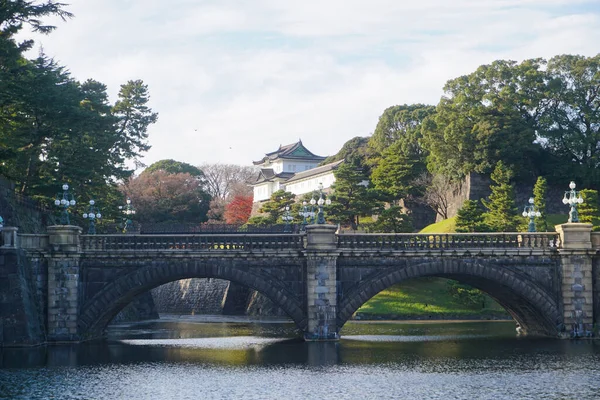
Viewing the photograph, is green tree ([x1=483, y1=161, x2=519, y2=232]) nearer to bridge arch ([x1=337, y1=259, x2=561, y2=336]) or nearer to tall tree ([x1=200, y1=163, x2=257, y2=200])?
bridge arch ([x1=337, y1=259, x2=561, y2=336])

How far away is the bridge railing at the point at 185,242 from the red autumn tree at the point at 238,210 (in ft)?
222

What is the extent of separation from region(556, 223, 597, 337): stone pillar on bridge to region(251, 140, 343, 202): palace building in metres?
66.9

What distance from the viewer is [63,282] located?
151ft

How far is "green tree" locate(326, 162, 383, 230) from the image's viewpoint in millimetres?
79562

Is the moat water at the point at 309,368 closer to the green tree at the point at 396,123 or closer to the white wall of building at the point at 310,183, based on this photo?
the green tree at the point at 396,123

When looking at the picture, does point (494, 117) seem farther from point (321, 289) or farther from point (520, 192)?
point (321, 289)

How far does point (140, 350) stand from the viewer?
45656 millimetres

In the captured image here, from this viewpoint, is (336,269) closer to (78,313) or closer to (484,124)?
(78,313)

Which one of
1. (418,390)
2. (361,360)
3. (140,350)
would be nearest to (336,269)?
(361,360)

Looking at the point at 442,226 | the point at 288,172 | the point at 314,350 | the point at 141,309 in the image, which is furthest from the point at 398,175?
A: the point at 314,350

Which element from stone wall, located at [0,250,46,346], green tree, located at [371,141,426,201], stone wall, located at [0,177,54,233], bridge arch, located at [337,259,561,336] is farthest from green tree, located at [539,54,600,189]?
stone wall, located at [0,250,46,346]

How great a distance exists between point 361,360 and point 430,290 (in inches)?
1247

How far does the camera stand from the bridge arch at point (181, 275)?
46.3 m

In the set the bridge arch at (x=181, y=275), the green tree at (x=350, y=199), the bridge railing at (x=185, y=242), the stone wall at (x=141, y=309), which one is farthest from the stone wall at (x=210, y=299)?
the bridge arch at (x=181, y=275)
